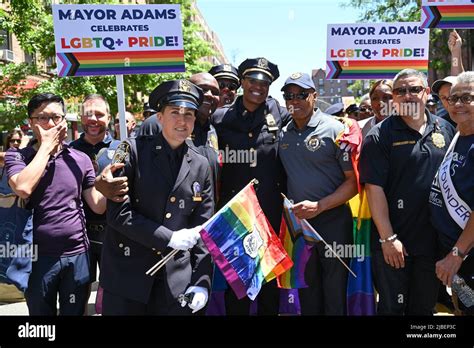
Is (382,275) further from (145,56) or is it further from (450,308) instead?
(145,56)

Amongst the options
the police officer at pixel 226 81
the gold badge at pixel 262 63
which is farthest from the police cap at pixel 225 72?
the gold badge at pixel 262 63

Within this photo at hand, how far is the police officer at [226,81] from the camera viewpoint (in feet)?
16.5

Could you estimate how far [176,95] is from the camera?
329 cm

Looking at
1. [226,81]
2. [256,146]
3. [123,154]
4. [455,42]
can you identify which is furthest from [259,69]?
[455,42]

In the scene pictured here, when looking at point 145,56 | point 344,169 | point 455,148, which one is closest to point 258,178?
point 344,169

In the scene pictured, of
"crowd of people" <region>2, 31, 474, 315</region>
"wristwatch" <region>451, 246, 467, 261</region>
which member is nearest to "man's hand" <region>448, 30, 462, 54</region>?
"crowd of people" <region>2, 31, 474, 315</region>

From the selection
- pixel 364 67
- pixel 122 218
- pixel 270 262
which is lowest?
pixel 270 262

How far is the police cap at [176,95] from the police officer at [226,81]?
1683 mm

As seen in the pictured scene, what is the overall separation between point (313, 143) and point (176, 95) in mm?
1244

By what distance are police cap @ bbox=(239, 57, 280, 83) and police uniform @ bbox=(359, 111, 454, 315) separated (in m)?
1.05

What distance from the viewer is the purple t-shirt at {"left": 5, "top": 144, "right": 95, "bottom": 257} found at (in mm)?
3494

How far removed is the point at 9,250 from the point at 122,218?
34.5 inches

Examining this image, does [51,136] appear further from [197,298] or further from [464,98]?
[464,98]

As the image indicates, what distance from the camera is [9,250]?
3.38m
